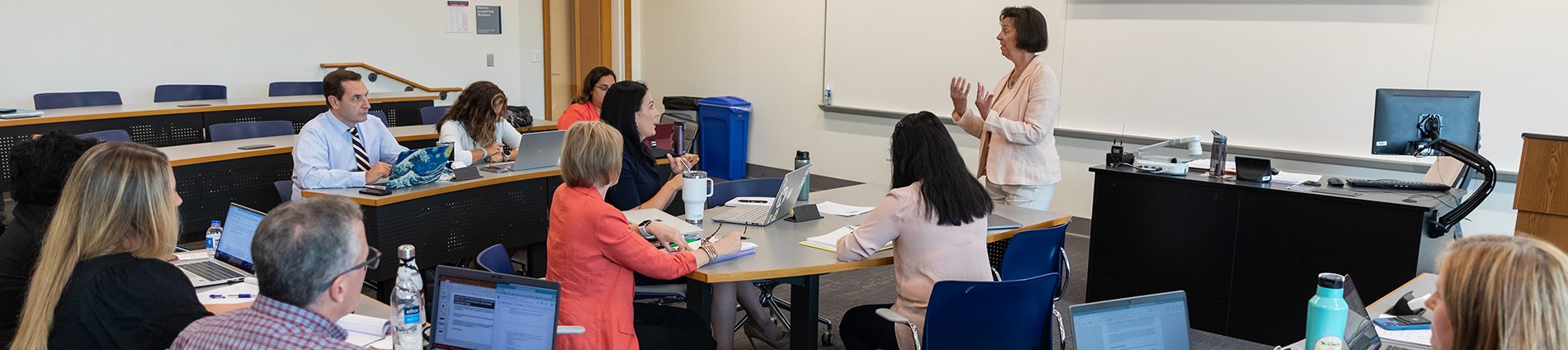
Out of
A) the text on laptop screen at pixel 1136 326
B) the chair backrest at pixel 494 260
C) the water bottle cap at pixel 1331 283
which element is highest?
the water bottle cap at pixel 1331 283

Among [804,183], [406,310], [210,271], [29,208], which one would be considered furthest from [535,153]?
[406,310]

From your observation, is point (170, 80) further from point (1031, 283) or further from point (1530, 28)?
point (1530, 28)

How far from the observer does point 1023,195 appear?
4781 mm

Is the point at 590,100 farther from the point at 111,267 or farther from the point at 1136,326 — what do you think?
the point at 1136,326

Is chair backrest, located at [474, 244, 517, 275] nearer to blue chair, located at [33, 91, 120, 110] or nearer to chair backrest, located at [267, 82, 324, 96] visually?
blue chair, located at [33, 91, 120, 110]

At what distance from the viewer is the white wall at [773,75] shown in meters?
8.16

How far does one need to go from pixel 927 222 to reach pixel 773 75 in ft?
19.2

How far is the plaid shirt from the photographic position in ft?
5.85

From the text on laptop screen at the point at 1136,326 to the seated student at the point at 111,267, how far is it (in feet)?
6.13

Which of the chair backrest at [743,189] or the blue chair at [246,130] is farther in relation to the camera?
the blue chair at [246,130]

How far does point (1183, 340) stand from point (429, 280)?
3029mm

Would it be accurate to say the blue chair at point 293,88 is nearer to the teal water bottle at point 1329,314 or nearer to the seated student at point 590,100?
the seated student at point 590,100

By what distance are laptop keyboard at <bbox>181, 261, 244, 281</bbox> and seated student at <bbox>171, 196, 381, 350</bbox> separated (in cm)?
127

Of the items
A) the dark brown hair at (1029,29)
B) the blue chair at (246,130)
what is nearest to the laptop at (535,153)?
the blue chair at (246,130)
